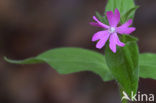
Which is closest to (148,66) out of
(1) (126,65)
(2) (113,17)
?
(1) (126,65)

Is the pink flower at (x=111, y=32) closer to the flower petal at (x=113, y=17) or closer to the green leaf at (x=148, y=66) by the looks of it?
the flower petal at (x=113, y=17)

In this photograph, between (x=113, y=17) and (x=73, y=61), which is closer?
(x=113, y=17)

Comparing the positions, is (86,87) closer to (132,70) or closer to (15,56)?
(15,56)

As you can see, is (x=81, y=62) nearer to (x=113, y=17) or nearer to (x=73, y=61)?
(x=73, y=61)

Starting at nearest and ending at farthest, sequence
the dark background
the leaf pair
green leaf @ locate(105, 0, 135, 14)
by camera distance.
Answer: green leaf @ locate(105, 0, 135, 14), the leaf pair, the dark background

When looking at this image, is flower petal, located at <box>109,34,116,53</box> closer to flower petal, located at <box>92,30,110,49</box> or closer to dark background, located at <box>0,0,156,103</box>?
flower petal, located at <box>92,30,110,49</box>

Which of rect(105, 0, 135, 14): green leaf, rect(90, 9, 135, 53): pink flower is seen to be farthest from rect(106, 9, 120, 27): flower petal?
rect(105, 0, 135, 14): green leaf
